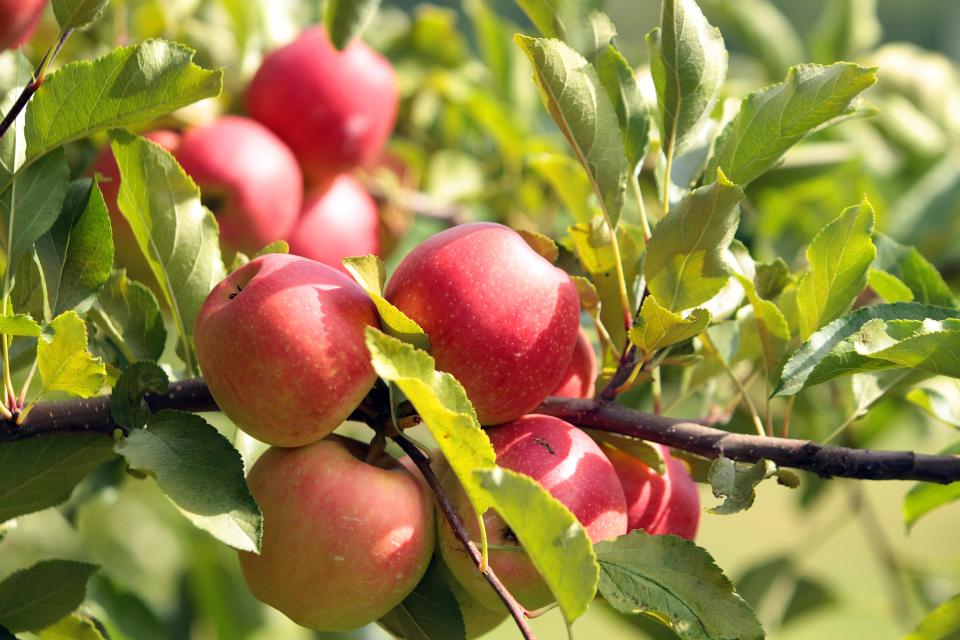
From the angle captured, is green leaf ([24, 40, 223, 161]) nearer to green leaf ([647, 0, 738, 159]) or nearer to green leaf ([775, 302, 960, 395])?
→ green leaf ([647, 0, 738, 159])

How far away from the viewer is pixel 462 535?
1.82 feet

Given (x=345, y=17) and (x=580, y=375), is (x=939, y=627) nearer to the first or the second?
(x=580, y=375)

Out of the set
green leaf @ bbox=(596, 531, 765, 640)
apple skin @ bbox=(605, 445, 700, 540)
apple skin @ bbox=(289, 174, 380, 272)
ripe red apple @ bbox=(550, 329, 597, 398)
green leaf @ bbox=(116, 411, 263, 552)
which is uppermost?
green leaf @ bbox=(116, 411, 263, 552)

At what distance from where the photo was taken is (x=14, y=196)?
1.98 feet

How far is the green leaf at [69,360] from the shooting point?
22.3 inches

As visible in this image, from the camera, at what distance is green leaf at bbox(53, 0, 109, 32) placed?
58 centimetres

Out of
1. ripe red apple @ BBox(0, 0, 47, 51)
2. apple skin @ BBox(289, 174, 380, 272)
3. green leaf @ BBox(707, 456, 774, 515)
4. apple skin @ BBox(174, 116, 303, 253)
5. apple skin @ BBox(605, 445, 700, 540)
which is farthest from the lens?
apple skin @ BBox(289, 174, 380, 272)

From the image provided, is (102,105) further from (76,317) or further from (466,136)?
(466,136)

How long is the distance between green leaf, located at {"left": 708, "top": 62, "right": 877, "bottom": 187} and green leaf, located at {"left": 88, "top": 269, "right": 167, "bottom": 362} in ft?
1.23

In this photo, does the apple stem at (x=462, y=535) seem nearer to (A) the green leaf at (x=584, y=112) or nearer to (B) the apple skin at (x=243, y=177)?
(A) the green leaf at (x=584, y=112)

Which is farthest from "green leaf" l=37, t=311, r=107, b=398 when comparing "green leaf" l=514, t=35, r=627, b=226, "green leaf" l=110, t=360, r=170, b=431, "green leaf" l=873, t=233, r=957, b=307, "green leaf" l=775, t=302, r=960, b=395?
"green leaf" l=873, t=233, r=957, b=307

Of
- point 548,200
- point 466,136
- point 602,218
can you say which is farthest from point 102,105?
point 466,136

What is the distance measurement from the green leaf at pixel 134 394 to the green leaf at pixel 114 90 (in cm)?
14

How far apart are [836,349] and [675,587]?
0.51 ft
